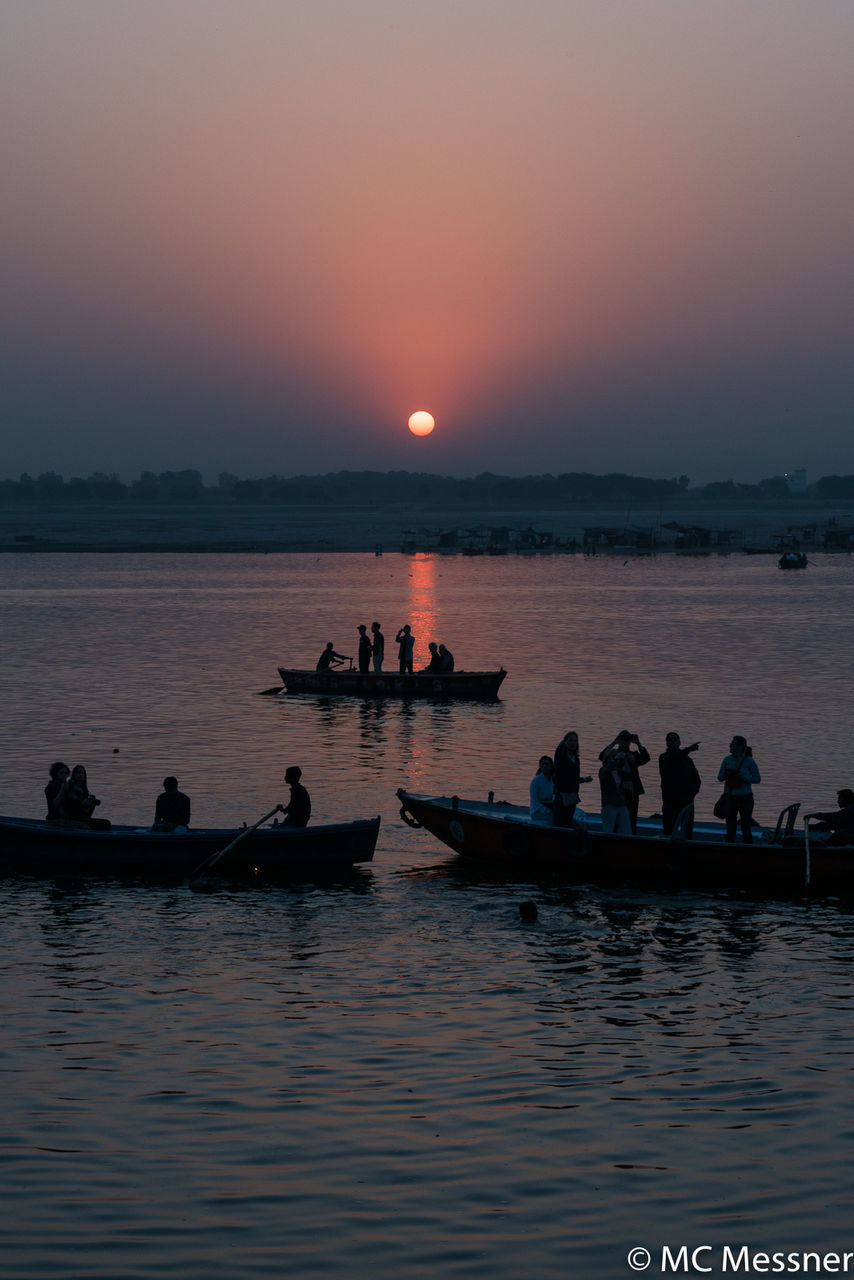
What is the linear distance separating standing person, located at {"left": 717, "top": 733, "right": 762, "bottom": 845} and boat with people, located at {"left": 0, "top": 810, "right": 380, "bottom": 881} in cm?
543

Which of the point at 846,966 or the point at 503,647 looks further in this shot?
the point at 503,647

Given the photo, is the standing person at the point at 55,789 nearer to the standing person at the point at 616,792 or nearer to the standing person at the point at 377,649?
the standing person at the point at 616,792

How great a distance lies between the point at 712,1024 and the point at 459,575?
139452 mm

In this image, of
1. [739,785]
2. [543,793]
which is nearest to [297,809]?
[543,793]

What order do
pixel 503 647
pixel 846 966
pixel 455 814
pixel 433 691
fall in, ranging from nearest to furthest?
pixel 846 966 < pixel 455 814 < pixel 433 691 < pixel 503 647

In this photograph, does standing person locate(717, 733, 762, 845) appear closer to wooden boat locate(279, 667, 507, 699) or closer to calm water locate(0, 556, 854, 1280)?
calm water locate(0, 556, 854, 1280)

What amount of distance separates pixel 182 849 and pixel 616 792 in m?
6.70

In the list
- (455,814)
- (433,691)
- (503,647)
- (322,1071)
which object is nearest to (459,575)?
(503,647)

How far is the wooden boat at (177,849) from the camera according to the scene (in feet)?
71.9

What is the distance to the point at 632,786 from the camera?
21.8m

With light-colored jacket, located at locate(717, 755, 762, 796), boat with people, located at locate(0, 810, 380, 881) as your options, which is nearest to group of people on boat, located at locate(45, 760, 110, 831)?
boat with people, located at locate(0, 810, 380, 881)

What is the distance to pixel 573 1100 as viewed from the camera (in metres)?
13.2

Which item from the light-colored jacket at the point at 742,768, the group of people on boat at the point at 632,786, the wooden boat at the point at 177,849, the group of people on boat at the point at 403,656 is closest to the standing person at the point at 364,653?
the group of people on boat at the point at 403,656

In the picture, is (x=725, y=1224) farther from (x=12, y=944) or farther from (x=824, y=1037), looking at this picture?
(x=12, y=944)
